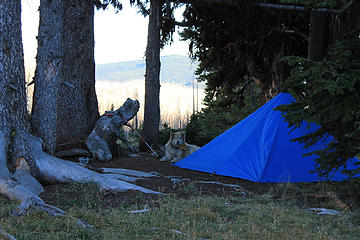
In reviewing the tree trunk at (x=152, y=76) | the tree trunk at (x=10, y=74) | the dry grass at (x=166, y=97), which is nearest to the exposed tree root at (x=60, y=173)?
the tree trunk at (x=10, y=74)

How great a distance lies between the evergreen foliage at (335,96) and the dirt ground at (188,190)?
116 cm

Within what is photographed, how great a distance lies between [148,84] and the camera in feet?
42.9

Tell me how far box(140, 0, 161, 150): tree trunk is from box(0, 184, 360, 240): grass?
24.5ft

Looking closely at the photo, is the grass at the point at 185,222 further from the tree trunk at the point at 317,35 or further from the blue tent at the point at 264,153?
the tree trunk at the point at 317,35

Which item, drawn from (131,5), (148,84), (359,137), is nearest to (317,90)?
(359,137)

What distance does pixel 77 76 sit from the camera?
1060 cm

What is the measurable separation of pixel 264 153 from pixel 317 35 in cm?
493

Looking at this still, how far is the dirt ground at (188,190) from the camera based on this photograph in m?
5.62

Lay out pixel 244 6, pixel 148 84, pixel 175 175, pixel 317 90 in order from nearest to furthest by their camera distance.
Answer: pixel 317 90 → pixel 175 175 → pixel 244 6 → pixel 148 84

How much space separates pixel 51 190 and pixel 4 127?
115 cm

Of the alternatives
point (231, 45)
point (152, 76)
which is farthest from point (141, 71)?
point (152, 76)

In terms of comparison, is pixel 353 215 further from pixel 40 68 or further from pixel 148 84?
pixel 148 84

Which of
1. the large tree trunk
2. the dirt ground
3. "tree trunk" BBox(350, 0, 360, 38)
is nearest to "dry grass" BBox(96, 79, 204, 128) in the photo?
the dirt ground

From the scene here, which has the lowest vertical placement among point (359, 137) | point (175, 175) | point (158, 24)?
point (175, 175)
